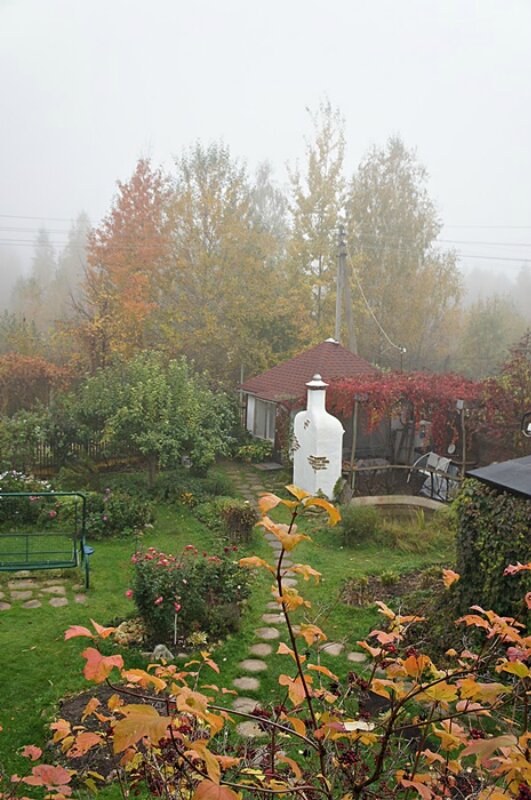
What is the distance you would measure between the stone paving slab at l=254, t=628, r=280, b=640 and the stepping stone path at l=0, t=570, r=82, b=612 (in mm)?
1885

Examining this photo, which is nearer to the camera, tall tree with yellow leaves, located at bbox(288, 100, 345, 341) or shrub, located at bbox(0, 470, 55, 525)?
shrub, located at bbox(0, 470, 55, 525)

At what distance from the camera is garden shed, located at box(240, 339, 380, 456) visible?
12.8 m

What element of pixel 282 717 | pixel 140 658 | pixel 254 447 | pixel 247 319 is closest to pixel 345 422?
pixel 254 447

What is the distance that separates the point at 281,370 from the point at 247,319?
4223 millimetres

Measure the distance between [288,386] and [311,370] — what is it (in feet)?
1.94

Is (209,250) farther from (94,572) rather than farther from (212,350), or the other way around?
(94,572)

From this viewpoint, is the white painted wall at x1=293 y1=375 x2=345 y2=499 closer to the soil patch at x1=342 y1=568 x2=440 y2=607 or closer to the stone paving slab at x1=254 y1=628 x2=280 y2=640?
the soil patch at x1=342 y1=568 x2=440 y2=607

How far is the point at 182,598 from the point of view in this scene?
18.5 ft

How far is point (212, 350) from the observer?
18391 millimetres

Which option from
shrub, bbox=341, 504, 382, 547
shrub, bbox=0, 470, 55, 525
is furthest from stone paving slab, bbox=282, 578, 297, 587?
shrub, bbox=0, 470, 55, 525

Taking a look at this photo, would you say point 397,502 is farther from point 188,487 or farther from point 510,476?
point 510,476

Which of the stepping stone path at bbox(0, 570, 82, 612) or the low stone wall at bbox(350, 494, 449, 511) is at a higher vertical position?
the low stone wall at bbox(350, 494, 449, 511)

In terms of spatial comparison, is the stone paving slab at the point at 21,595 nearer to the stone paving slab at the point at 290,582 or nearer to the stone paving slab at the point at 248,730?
the stone paving slab at the point at 290,582

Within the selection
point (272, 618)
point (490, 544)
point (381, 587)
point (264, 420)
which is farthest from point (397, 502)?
point (490, 544)
